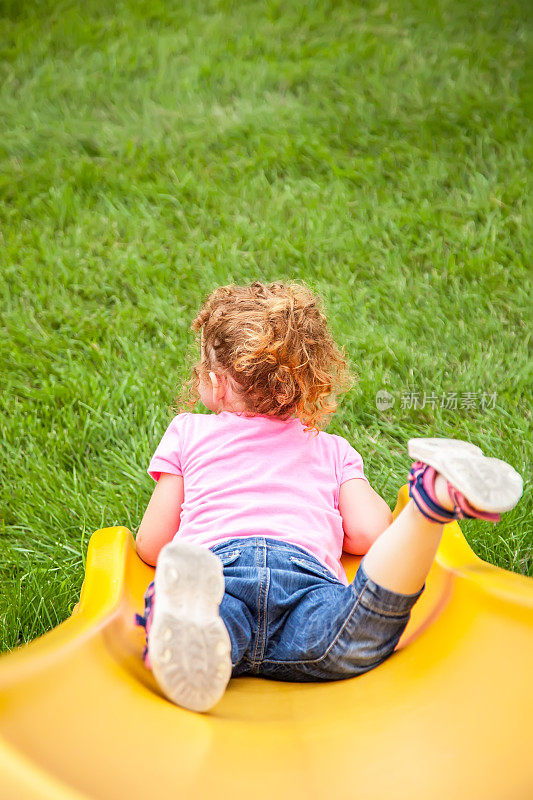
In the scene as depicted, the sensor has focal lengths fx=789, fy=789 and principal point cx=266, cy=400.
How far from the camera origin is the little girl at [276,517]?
4.12 feet

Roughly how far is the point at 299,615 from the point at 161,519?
0.49m

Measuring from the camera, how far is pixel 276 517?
5.60ft

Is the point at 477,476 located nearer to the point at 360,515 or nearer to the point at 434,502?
the point at 434,502

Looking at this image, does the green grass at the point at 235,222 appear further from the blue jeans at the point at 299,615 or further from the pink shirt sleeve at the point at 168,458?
the blue jeans at the point at 299,615

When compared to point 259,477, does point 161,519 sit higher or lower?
lower

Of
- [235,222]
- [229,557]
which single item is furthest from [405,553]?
[235,222]

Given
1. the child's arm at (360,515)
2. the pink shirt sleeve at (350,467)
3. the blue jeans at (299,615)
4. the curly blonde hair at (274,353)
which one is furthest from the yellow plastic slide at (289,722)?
the curly blonde hair at (274,353)

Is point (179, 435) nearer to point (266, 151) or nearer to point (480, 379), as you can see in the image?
point (480, 379)

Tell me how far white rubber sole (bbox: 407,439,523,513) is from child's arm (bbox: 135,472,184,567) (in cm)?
75

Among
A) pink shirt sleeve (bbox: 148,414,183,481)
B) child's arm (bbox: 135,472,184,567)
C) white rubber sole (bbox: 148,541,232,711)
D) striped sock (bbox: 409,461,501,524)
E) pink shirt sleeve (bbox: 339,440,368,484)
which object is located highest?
striped sock (bbox: 409,461,501,524)

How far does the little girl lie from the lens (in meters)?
1.26

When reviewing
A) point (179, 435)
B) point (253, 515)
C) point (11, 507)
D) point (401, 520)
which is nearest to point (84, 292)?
point (11, 507)

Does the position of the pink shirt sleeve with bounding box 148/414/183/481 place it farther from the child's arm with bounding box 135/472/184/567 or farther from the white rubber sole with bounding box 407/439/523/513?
the white rubber sole with bounding box 407/439/523/513

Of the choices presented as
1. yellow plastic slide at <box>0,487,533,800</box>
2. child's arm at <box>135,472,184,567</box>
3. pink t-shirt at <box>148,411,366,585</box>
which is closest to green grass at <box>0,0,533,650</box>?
child's arm at <box>135,472,184,567</box>
